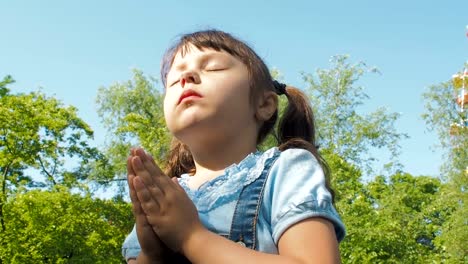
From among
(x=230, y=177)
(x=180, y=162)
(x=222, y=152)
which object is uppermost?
(x=180, y=162)

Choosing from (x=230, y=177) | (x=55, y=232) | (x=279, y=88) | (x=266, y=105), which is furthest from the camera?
(x=55, y=232)

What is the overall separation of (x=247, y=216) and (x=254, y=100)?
1.76 ft

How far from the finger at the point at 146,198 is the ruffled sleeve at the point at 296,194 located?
1.18ft

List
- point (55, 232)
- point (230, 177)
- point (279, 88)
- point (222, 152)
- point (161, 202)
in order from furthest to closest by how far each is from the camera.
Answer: point (55, 232)
point (279, 88)
point (222, 152)
point (230, 177)
point (161, 202)

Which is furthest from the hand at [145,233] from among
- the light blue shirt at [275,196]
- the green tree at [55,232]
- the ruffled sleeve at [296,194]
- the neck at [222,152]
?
the green tree at [55,232]

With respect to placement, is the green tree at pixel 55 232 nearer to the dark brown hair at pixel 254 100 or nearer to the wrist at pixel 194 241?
the dark brown hair at pixel 254 100

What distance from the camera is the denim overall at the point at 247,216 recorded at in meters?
1.85

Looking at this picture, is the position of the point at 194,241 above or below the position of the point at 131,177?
below

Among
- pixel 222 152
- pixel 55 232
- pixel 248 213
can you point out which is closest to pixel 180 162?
pixel 222 152

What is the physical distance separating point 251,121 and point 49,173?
18.7 m

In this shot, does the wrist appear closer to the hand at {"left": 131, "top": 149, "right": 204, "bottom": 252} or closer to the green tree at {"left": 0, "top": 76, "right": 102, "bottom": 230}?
the hand at {"left": 131, "top": 149, "right": 204, "bottom": 252}

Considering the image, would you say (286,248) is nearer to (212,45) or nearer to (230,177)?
(230,177)

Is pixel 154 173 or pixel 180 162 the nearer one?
pixel 154 173

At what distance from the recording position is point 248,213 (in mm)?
1901
